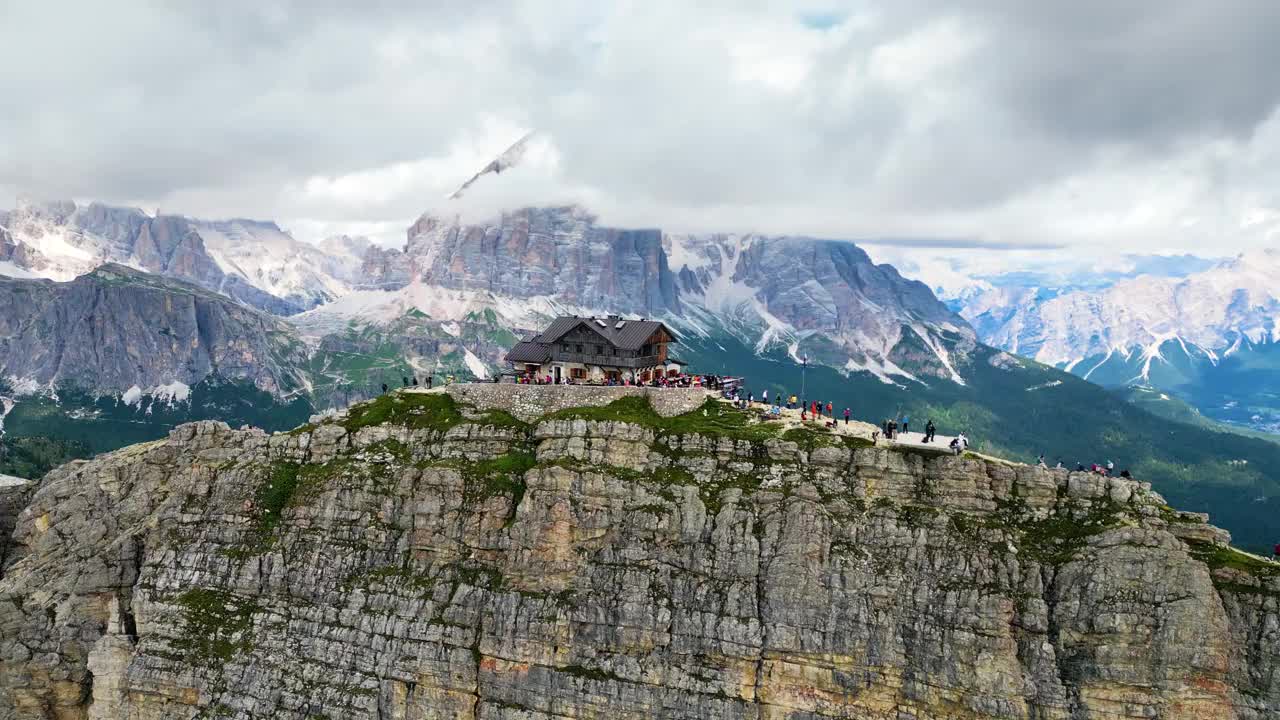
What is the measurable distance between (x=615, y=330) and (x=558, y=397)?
583 inches

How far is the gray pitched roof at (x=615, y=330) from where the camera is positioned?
104062 millimetres

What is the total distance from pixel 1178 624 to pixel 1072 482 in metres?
14.1

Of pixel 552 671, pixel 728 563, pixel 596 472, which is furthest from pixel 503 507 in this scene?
pixel 728 563

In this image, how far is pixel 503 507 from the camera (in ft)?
281

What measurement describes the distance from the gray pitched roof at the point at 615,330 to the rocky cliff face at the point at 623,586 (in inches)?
529

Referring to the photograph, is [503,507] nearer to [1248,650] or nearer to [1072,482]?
[1072,482]

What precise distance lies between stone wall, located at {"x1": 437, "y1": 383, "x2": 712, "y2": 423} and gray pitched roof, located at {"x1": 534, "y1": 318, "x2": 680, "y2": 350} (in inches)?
356

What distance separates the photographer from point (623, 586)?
7969cm

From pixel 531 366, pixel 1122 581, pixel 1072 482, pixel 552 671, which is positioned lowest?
pixel 552 671

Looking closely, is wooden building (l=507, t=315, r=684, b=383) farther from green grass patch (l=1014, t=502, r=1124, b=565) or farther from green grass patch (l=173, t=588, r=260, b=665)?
green grass patch (l=1014, t=502, r=1124, b=565)

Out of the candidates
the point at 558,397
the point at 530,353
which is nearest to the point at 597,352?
the point at 530,353

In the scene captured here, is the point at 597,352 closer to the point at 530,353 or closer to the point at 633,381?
the point at 633,381

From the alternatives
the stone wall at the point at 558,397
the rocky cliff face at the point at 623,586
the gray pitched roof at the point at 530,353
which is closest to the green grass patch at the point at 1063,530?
the rocky cliff face at the point at 623,586

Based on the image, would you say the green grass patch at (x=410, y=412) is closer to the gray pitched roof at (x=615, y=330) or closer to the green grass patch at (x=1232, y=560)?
the gray pitched roof at (x=615, y=330)
